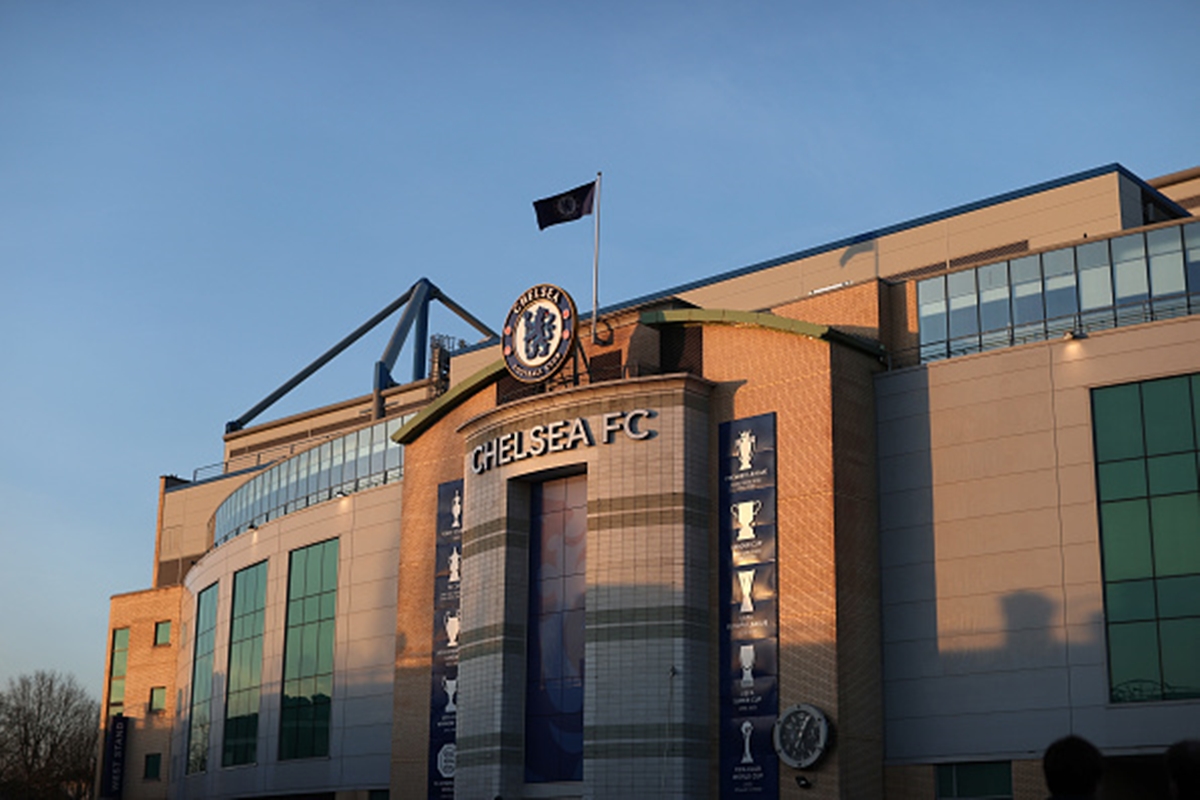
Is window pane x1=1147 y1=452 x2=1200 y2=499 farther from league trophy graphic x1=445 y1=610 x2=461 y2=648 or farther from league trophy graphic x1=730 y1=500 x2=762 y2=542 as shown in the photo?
league trophy graphic x1=445 y1=610 x2=461 y2=648

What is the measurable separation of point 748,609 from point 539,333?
14005 mm

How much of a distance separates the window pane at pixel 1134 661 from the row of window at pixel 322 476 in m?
34.7

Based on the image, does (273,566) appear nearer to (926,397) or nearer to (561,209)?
(561,209)

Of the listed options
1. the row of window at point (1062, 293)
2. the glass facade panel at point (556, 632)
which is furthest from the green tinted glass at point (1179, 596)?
the glass facade panel at point (556, 632)

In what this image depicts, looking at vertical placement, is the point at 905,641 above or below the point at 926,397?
below

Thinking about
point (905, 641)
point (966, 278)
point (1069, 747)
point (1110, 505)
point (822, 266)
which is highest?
point (822, 266)

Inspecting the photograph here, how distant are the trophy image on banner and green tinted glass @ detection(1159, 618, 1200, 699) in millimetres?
29748

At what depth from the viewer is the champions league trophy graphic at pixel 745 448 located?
51.8 meters

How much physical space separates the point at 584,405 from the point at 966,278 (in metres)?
14.4

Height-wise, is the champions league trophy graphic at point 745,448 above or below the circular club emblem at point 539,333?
below

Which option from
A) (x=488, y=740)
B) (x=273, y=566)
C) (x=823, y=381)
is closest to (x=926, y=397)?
(x=823, y=381)

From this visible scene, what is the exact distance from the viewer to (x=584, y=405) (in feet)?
180

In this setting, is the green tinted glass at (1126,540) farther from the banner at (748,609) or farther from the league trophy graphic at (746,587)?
the league trophy graphic at (746,587)

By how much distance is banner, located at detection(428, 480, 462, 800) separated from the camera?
60.8 meters
